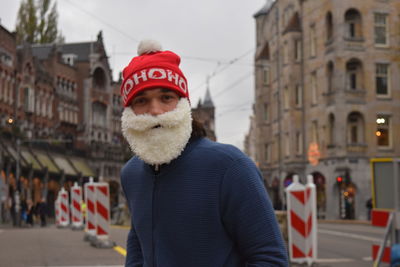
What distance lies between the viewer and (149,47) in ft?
9.81

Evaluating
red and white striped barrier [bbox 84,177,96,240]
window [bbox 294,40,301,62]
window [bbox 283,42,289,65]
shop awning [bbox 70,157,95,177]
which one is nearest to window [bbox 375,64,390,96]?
window [bbox 294,40,301,62]

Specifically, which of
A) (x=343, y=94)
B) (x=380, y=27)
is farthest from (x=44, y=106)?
(x=380, y=27)

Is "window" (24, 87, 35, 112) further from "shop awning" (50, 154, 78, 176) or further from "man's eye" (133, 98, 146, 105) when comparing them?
"man's eye" (133, 98, 146, 105)

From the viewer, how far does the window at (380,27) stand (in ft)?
128

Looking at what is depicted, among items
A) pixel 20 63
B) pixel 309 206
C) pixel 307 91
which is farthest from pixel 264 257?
pixel 20 63

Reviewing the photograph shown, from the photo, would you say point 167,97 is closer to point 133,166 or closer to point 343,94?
point 133,166

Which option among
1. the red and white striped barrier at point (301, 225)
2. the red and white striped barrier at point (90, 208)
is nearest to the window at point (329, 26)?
the red and white striped barrier at point (90, 208)

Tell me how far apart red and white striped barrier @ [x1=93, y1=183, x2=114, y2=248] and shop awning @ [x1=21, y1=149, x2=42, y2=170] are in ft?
121

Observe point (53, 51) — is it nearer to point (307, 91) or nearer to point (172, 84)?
point (307, 91)

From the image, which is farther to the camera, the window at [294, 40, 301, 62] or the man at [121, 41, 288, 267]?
the window at [294, 40, 301, 62]

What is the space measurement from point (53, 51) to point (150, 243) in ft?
208

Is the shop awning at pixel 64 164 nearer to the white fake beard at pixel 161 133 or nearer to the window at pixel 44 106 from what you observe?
the window at pixel 44 106

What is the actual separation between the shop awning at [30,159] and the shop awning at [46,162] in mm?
1080

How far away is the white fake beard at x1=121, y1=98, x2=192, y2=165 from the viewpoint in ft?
8.77
